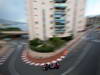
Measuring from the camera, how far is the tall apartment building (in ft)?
139

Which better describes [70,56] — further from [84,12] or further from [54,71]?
[84,12]

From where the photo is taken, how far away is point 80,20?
4644 cm

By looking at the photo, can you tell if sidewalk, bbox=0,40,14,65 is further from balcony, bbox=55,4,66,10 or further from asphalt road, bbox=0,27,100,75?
balcony, bbox=55,4,66,10

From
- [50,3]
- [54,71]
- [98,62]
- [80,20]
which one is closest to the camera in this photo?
[54,71]

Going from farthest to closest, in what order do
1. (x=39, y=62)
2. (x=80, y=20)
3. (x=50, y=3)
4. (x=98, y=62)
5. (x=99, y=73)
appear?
(x=80, y=20)
(x=50, y=3)
(x=39, y=62)
(x=98, y=62)
(x=99, y=73)

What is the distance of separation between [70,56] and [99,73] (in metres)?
8.14

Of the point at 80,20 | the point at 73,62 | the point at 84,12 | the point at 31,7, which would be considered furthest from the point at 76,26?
the point at 73,62

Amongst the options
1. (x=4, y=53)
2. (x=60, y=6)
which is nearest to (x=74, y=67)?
(x=4, y=53)

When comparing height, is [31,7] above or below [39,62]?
above

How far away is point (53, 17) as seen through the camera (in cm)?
4372

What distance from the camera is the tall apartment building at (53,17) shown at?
139ft

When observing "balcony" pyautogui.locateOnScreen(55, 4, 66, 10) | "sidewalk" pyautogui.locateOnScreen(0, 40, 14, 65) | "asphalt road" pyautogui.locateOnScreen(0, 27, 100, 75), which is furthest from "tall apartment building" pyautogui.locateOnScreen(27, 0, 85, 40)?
"asphalt road" pyautogui.locateOnScreen(0, 27, 100, 75)

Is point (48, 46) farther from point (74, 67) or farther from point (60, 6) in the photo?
point (60, 6)

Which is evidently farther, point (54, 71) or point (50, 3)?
point (50, 3)
